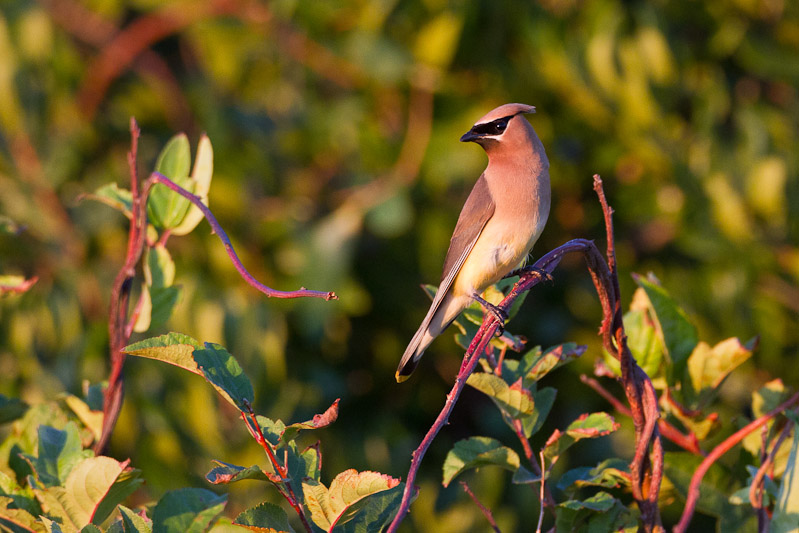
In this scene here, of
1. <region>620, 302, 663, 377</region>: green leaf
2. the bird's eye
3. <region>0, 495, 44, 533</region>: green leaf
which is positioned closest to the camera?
<region>0, 495, 44, 533</region>: green leaf

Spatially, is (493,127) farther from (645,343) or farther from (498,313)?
(498,313)

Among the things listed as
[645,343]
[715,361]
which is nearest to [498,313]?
[645,343]

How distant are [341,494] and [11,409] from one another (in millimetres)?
1080

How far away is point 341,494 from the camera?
141 cm

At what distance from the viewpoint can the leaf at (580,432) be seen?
65.9 inches

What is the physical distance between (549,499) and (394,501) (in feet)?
1.14

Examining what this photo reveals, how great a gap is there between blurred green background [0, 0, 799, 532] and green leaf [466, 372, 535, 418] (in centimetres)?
176

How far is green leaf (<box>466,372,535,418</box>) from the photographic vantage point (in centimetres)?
168

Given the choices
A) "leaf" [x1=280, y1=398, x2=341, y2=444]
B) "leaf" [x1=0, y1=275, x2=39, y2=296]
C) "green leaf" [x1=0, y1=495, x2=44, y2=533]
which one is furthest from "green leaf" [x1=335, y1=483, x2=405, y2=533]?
"leaf" [x1=0, y1=275, x2=39, y2=296]

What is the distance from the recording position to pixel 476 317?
76.6 inches

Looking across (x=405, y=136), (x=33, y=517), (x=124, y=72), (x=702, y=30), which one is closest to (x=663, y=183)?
(x=702, y=30)

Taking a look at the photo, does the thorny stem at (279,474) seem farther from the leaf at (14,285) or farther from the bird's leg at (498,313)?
the leaf at (14,285)

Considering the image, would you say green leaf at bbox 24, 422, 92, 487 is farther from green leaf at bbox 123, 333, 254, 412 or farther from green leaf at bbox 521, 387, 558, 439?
green leaf at bbox 521, 387, 558, 439

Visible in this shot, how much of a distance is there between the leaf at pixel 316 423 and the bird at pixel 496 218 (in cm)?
111
